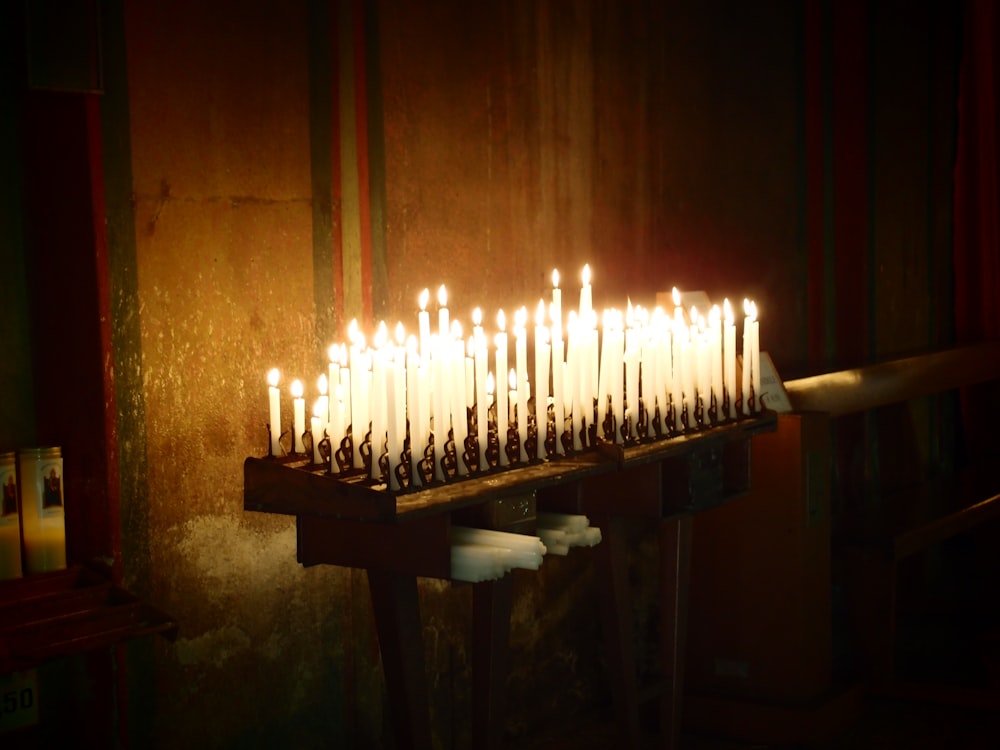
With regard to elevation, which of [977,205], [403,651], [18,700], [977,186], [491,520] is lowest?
[18,700]

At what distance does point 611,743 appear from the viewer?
459cm

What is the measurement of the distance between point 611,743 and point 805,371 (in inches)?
82.8

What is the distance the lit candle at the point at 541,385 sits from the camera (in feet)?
9.91

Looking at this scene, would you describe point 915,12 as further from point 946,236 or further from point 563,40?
point 563,40

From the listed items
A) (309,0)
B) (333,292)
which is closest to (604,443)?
(333,292)

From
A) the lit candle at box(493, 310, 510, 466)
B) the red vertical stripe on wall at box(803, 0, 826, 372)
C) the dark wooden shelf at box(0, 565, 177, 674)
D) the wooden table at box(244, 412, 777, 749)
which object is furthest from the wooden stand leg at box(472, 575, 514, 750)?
the red vertical stripe on wall at box(803, 0, 826, 372)

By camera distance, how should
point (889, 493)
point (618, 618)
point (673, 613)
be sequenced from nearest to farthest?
point (618, 618) < point (673, 613) < point (889, 493)

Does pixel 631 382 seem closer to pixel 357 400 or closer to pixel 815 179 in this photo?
pixel 357 400

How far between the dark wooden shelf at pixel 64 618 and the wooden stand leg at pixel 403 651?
0.47 metres

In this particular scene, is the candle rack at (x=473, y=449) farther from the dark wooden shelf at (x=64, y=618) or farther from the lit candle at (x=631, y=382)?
the dark wooden shelf at (x=64, y=618)

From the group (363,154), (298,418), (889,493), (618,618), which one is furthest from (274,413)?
(889,493)

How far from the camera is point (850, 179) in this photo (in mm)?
6387

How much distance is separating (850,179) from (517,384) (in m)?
3.84

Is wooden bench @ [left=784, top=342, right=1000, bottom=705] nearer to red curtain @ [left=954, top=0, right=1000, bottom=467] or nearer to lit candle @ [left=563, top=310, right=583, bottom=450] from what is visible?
red curtain @ [left=954, top=0, right=1000, bottom=467]
